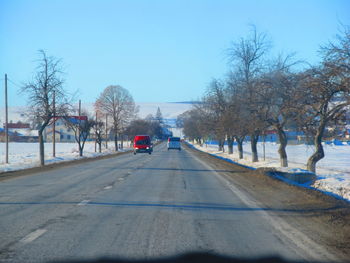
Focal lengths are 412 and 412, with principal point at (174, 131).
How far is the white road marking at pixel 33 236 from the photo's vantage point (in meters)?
7.06

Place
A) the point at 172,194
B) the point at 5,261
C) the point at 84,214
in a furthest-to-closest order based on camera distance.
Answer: the point at 172,194 < the point at 84,214 < the point at 5,261

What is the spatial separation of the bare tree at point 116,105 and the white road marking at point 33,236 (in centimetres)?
6856

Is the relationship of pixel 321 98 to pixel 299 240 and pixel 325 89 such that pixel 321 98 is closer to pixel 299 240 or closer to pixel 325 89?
pixel 325 89

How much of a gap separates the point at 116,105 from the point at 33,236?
234 feet

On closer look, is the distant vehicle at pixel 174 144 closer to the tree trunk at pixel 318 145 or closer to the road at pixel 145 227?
the tree trunk at pixel 318 145

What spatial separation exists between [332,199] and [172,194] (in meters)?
5.00

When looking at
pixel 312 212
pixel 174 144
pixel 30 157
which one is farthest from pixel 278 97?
pixel 174 144

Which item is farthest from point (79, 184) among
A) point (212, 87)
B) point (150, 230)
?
point (212, 87)

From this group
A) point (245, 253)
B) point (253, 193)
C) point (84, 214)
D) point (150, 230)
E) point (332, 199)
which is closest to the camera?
point (245, 253)

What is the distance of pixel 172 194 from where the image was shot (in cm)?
1364

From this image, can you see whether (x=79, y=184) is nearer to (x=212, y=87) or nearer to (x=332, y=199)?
(x=332, y=199)

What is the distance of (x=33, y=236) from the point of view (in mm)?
7367

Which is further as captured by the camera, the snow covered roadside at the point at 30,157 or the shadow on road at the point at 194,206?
the snow covered roadside at the point at 30,157

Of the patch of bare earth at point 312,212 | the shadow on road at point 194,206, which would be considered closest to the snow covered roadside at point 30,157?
the shadow on road at point 194,206
